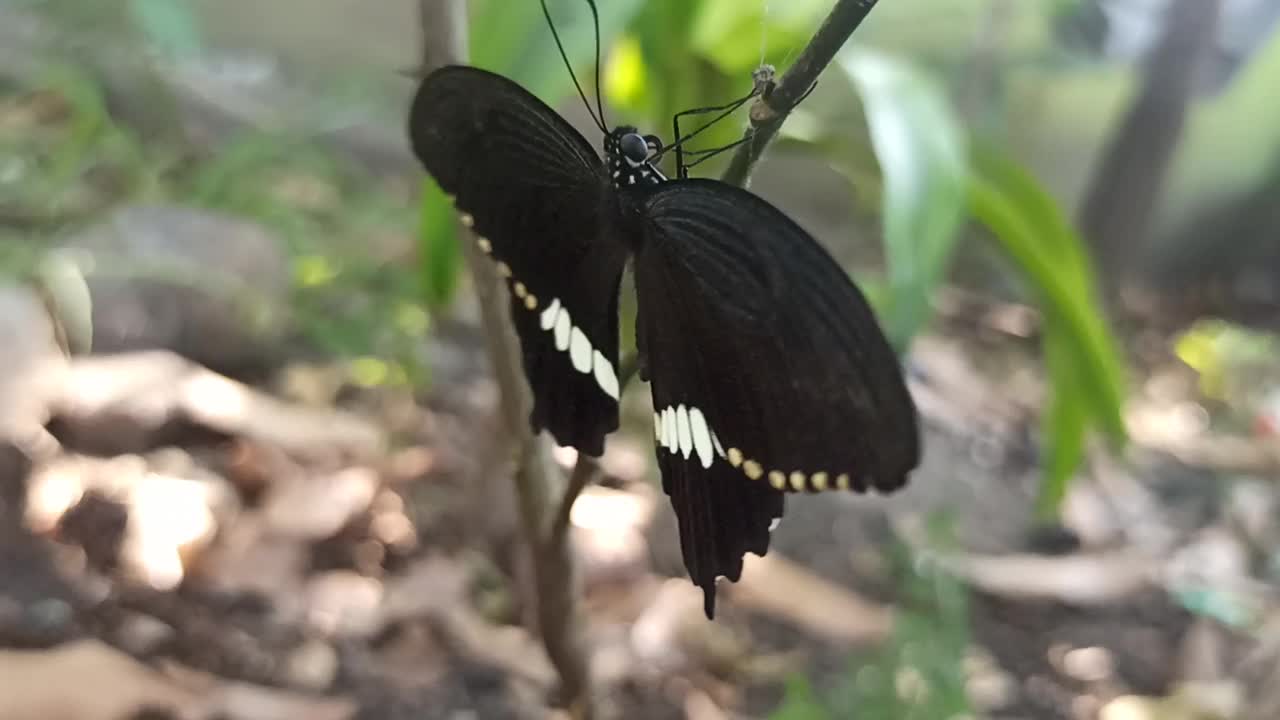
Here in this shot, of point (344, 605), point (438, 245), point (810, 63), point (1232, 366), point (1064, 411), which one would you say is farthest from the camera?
point (1232, 366)

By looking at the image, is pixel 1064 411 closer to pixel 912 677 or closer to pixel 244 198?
pixel 912 677

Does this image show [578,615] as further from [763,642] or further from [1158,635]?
[1158,635]

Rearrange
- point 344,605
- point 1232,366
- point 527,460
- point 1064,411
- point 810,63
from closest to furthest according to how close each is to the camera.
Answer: point 810,63, point 527,460, point 344,605, point 1064,411, point 1232,366

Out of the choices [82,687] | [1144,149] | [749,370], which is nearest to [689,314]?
[749,370]

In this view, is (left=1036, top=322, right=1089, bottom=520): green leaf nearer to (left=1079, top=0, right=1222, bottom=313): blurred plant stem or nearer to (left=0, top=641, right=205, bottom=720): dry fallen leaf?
(left=1079, top=0, right=1222, bottom=313): blurred plant stem

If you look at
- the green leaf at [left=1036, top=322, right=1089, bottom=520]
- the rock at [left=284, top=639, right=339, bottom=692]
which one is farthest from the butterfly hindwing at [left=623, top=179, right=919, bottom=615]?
the green leaf at [left=1036, top=322, right=1089, bottom=520]

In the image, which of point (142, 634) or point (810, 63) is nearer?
point (810, 63)

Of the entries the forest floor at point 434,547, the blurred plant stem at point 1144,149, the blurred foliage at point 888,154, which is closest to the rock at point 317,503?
the forest floor at point 434,547
